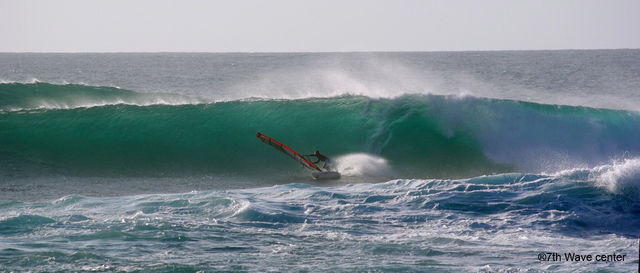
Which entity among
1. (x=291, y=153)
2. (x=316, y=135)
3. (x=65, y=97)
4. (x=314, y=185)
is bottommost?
(x=314, y=185)

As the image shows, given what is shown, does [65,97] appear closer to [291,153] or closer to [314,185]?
[291,153]

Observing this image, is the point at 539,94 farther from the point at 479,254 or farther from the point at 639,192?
the point at 479,254

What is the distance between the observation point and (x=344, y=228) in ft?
30.5

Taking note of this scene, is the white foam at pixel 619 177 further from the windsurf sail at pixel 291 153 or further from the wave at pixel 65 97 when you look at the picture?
the wave at pixel 65 97

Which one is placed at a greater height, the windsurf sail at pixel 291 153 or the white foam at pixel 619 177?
the windsurf sail at pixel 291 153

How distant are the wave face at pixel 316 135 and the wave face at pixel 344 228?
4.34m

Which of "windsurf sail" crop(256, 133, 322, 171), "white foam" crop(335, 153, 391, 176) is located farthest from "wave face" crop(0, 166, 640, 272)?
"white foam" crop(335, 153, 391, 176)

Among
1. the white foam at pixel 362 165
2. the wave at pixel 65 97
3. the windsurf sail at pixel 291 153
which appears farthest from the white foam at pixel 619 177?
the wave at pixel 65 97

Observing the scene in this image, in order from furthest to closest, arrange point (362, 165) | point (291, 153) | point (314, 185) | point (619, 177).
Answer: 1. point (291, 153)
2. point (362, 165)
3. point (314, 185)
4. point (619, 177)

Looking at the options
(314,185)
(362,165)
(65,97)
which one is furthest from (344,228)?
(65,97)

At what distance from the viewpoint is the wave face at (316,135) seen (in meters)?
16.5

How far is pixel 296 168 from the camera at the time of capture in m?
16.1

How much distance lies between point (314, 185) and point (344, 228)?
171 inches

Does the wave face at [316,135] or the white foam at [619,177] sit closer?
the white foam at [619,177]
